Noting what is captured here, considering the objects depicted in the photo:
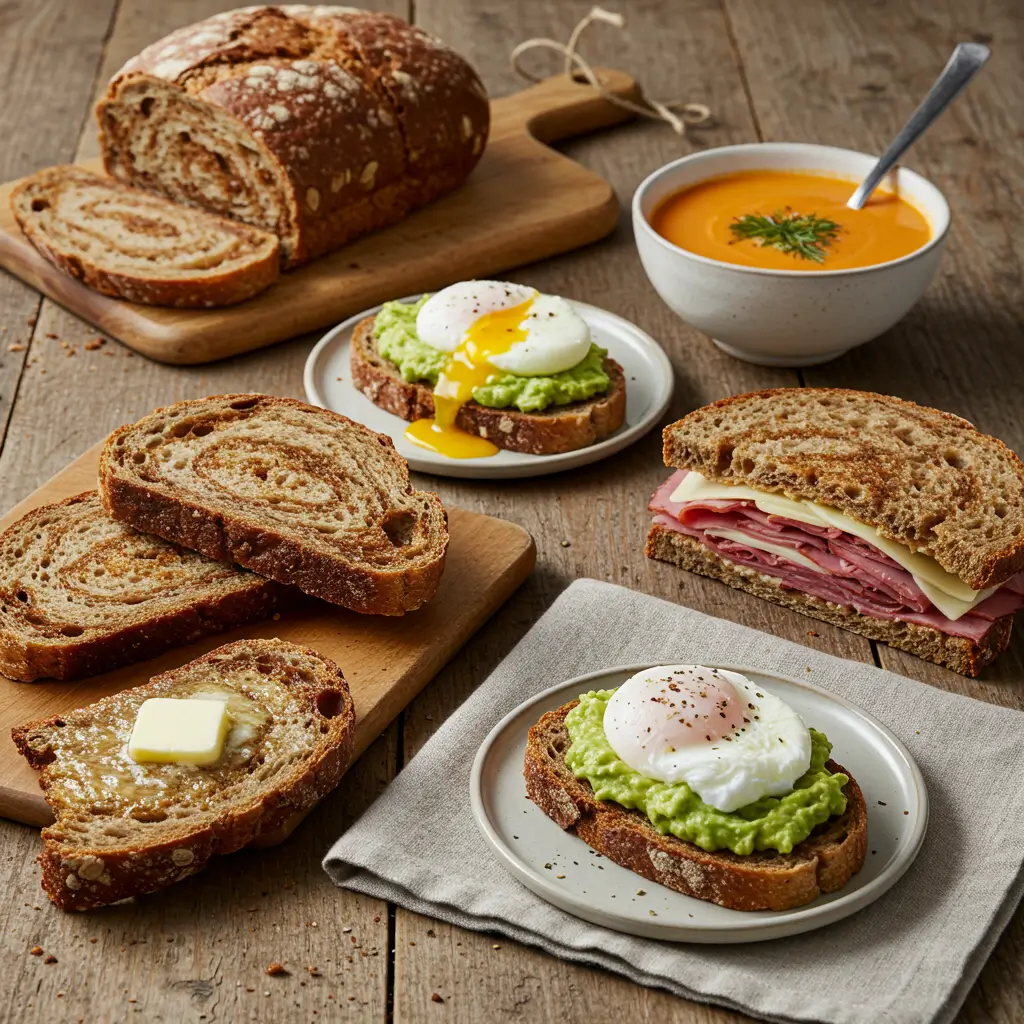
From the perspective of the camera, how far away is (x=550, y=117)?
561cm

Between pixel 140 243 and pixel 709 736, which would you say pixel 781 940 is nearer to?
pixel 709 736

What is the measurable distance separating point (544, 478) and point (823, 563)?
2.93 ft

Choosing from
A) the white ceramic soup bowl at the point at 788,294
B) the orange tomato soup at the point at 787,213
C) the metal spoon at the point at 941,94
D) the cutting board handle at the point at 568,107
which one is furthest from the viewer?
the cutting board handle at the point at 568,107

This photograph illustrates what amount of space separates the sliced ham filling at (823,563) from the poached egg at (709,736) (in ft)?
2.40

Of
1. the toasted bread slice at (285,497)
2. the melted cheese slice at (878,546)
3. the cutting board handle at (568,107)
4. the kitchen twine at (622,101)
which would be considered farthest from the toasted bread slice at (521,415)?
the kitchen twine at (622,101)

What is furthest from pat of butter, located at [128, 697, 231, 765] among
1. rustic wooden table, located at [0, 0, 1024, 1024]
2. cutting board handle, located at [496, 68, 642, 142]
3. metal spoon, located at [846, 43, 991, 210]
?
cutting board handle, located at [496, 68, 642, 142]

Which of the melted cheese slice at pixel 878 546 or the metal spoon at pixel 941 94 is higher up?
the metal spoon at pixel 941 94

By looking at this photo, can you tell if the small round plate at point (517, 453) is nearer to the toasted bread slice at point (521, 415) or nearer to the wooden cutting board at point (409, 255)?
the toasted bread slice at point (521, 415)

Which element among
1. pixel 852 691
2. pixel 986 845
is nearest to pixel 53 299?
pixel 852 691

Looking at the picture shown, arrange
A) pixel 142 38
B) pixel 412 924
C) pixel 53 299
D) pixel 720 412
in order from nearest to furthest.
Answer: pixel 412 924 → pixel 720 412 → pixel 53 299 → pixel 142 38

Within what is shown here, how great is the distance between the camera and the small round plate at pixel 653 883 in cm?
239

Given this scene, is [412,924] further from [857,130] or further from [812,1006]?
[857,130]

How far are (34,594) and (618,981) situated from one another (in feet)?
5.28

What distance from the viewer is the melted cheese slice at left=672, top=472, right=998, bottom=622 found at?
314 cm
